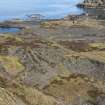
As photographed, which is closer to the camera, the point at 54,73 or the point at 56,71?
the point at 54,73

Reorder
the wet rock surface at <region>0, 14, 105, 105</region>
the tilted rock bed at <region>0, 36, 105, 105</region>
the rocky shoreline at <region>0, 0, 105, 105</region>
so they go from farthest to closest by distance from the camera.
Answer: the tilted rock bed at <region>0, 36, 105, 105</region>, the wet rock surface at <region>0, 14, 105, 105</region>, the rocky shoreline at <region>0, 0, 105, 105</region>

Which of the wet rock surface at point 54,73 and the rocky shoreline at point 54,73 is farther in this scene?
the wet rock surface at point 54,73

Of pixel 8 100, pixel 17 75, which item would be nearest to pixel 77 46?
pixel 17 75

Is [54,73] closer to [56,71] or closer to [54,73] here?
[54,73]

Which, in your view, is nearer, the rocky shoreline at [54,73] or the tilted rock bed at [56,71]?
the rocky shoreline at [54,73]

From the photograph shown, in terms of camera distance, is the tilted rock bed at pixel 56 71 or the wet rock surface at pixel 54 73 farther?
the tilted rock bed at pixel 56 71

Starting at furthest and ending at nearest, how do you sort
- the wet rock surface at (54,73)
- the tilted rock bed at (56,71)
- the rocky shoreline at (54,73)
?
1. the tilted rock bed at (56,71)
2. the wet rock surface at (54,73)
3. the rocky shoreline at (54,73)

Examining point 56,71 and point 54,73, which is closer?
point 54,73

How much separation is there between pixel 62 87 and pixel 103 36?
1428 inches

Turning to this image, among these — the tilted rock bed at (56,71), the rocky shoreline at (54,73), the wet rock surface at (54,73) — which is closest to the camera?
the rocky shoreline at (54,73)

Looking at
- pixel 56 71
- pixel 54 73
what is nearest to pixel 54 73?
pixel 54 73

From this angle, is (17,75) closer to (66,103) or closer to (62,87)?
(62,87)

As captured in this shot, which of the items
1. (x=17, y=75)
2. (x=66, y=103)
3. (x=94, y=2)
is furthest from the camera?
(x=94, y=2)

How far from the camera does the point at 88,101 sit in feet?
141
